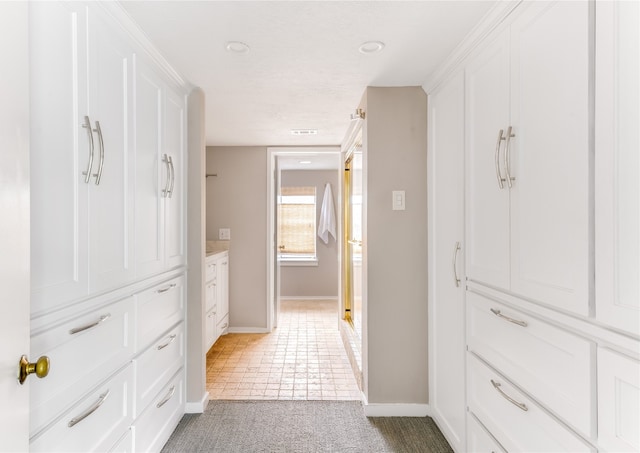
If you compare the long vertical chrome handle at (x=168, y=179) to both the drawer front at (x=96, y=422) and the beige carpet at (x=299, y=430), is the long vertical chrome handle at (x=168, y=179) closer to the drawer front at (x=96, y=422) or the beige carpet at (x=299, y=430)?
the drawer front at (x=96, y=422)

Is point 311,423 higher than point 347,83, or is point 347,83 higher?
point 347,83

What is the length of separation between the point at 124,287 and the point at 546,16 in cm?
190

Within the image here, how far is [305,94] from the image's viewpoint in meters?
2.62

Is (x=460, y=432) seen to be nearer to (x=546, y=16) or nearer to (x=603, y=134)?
(x=603, y=134)

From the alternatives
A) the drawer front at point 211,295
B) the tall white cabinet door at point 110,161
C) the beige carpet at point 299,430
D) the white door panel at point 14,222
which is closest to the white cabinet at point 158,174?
the tall white cabinet door at point 110,161

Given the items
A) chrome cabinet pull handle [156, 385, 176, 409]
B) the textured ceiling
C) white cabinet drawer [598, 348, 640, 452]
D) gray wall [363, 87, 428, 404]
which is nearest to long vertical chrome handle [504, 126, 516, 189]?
the textured ceiling

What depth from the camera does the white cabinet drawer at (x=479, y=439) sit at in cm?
160

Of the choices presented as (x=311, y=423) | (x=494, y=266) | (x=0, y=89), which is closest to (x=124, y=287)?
(x=0, y=89)

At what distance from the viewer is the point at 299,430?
2314mm

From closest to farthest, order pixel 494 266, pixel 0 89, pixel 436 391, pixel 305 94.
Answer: pixel 0 89 → pixel 494 266 → pixel 436 391 → pixel 305 94

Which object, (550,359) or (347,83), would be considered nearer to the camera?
(550,359)

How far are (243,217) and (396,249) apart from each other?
7.61ft

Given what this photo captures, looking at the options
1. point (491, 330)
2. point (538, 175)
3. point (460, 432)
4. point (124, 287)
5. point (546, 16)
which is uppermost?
point (546, 16)

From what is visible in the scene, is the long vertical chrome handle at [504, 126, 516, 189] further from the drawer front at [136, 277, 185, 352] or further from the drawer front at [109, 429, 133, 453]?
the drawer front at [109, 429, 133, 453]
